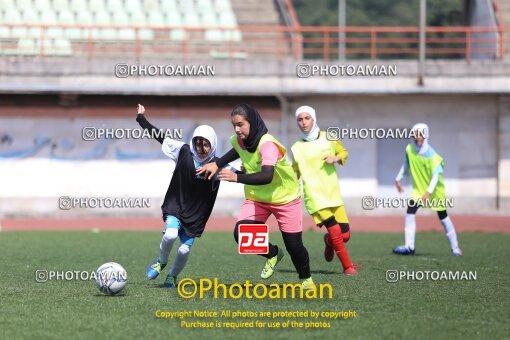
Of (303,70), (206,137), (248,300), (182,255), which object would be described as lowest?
(248,300)

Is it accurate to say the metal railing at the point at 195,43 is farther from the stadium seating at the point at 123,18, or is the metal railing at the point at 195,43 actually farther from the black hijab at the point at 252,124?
the black hijab at the point at 252,124

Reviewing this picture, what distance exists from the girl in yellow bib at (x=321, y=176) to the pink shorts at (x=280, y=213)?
1880mm

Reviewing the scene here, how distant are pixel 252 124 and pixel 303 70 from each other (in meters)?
18.1

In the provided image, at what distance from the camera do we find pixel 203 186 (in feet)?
35.1

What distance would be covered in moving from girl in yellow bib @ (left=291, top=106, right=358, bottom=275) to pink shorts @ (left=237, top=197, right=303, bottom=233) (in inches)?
74.0

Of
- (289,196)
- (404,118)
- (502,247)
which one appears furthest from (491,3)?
(289,196)

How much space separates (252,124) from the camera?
9.85 m

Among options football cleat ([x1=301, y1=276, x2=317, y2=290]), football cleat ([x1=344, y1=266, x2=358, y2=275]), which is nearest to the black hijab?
football cleat ([x1=301, y1=276, x2=317, y2=290])

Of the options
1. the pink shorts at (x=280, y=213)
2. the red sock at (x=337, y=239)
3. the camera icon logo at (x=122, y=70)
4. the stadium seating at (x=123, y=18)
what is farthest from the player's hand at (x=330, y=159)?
the stadium seating at (x=123, y=18)

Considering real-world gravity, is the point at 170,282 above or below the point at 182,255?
below

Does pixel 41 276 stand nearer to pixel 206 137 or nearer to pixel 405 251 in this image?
pixel 206 137

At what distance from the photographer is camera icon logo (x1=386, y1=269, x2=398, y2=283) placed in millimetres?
11805

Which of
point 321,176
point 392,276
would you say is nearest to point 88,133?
point 321,176

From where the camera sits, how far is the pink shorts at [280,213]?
33.9 ft
